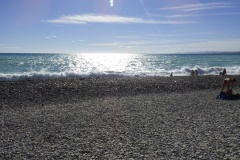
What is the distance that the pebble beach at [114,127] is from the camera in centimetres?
1035

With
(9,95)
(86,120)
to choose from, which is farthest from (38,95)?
(86,120)

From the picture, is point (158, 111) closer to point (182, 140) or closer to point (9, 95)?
point (182, 140)

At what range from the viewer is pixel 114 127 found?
13883mm

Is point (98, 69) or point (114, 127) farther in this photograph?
point (98, 69)

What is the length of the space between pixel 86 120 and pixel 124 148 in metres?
5.19

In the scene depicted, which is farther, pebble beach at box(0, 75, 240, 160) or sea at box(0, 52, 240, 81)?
sea at box(0, 52, 240, 81)

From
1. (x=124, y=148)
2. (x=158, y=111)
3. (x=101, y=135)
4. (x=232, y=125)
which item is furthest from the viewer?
(x=158, y=111)

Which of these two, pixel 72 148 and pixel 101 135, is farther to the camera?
pixel 101 135

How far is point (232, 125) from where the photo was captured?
13.6 meters

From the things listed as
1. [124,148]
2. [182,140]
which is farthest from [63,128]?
[182,140]

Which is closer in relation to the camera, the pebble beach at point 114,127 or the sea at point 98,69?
the pebble beach at point 114,127

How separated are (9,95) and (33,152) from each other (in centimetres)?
1440

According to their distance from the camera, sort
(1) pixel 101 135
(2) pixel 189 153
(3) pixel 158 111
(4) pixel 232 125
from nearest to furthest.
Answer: (2) pixel 189 153
(1) pixel 101 135
(4) pixel 232 125
(3) pixel 158 111

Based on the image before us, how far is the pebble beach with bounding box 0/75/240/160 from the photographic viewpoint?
1035cm
